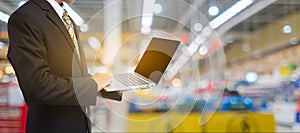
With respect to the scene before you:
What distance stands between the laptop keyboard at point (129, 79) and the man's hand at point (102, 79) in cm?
3

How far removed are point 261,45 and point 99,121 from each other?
6.79m

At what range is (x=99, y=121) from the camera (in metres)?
1.47

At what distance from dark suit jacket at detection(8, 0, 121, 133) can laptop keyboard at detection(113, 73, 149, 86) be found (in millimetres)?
49

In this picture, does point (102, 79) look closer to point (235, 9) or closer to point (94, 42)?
point (94, 42)

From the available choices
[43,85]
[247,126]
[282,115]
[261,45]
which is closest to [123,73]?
[43,85]

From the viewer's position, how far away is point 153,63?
103 centimetres

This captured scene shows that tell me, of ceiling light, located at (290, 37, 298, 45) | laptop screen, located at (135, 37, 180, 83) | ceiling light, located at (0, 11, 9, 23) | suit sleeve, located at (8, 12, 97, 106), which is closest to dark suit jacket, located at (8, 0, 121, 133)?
suit sleeve, located at (8, 12, 97, 106)

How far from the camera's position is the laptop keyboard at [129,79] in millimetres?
971

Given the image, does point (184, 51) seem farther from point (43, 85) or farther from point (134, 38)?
point (43, 85)

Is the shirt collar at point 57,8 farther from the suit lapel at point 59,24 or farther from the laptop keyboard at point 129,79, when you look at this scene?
the laptop keyboard at point 129,79

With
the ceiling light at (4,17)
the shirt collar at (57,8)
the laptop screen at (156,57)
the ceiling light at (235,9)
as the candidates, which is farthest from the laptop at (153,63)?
the ceiling light at (235,9)

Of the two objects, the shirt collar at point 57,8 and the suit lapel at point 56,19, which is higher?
the shirt collar at point 57,8

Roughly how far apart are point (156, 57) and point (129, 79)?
101 millimetres

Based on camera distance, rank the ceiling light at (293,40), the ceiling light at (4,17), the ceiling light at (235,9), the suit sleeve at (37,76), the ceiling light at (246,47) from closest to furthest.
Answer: the suit sleeve at (37,76) < the ceiling light at (4,17) < the ceiling light at (235,9) < the ceiling light at (293,40) < the ceiling light at (246,47)
